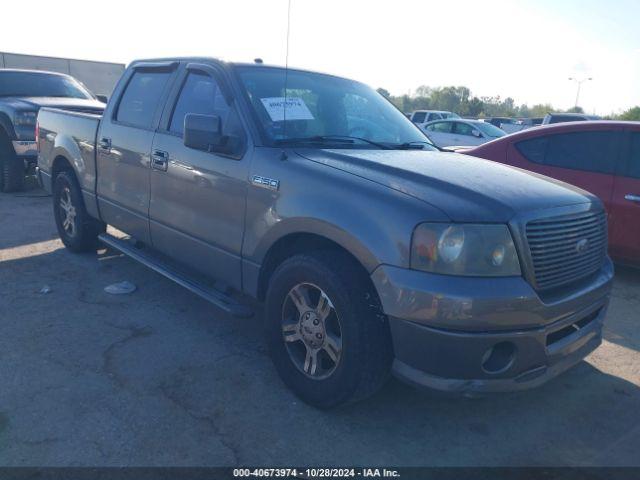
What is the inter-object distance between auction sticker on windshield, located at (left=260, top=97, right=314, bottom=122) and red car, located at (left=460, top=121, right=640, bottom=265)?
11.0ft

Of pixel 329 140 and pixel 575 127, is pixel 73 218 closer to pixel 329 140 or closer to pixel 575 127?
pixel 329 140

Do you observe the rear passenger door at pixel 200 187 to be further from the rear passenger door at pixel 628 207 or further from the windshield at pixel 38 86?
the windshield at pixel 38 86

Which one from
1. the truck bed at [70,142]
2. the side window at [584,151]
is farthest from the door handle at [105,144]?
the side window at [584,151]

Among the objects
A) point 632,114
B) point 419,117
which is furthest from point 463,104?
point 419,117

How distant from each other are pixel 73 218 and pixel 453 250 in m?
4.46

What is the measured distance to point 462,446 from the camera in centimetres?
284

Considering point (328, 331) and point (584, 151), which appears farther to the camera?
point (584, 151)

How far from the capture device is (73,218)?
5621mm

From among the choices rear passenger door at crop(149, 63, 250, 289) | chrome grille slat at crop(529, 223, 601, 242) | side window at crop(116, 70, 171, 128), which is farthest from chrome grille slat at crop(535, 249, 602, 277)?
side window at crop(116, 70, 171, 128)

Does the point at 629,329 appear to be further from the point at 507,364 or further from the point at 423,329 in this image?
the point at 423,329

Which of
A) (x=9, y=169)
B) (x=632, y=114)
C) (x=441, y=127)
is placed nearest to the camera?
(x=9, y=169)

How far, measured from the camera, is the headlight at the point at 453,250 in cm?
250

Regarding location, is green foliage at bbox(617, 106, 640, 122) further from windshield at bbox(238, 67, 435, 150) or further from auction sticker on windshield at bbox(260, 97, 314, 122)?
auction sticker on windshield at bbox(260, 97, 314, 122)

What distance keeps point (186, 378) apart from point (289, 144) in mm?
1584
